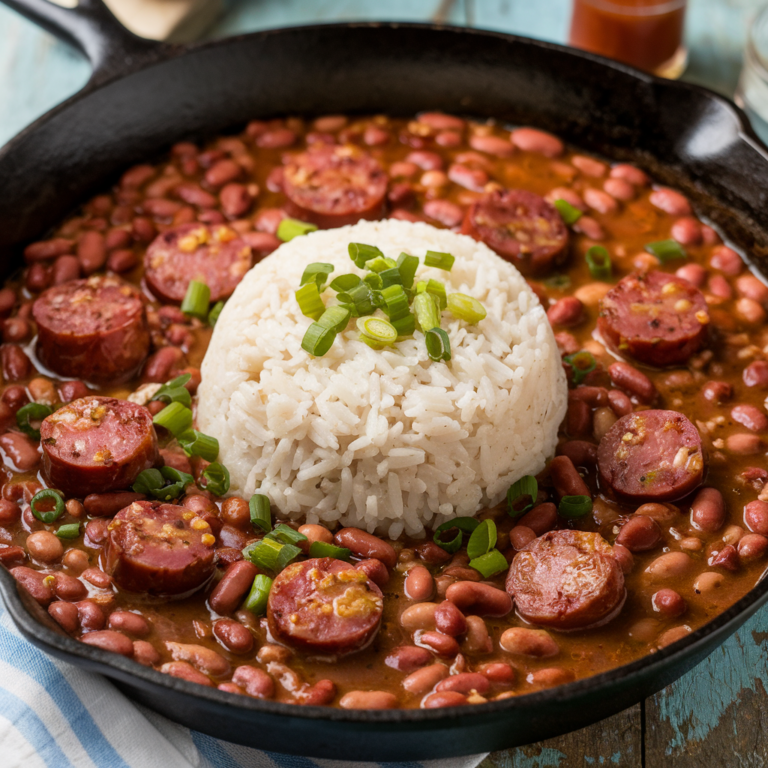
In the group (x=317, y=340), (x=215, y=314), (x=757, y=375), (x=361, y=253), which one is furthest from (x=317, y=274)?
(x=757, y=375)

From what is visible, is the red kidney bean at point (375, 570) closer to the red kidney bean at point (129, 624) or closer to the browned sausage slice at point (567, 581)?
the browned sausage slice at point (567, 581)

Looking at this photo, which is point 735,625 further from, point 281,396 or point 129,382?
point 129,382

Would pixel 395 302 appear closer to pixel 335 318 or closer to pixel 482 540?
pixel 335 318

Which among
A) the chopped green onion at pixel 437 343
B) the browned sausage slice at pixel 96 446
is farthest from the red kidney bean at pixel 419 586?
the browned sausage slice at pixel 96 446

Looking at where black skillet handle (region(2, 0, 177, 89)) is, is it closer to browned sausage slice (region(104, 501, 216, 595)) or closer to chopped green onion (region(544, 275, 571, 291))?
chopped green onion (region(544, 275, 571, 291))

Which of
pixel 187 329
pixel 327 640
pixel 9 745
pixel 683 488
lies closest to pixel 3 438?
pixel 187 329

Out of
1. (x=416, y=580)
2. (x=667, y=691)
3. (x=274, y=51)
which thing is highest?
(x=274, y=51)
